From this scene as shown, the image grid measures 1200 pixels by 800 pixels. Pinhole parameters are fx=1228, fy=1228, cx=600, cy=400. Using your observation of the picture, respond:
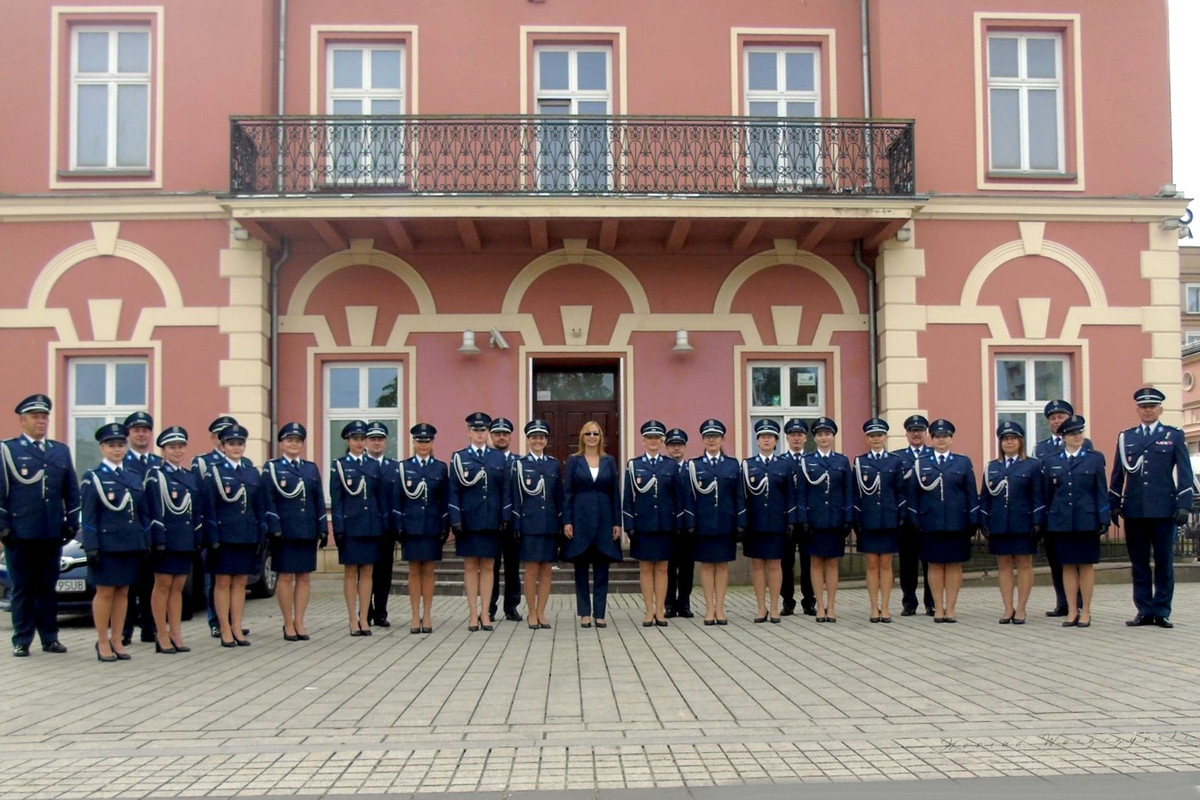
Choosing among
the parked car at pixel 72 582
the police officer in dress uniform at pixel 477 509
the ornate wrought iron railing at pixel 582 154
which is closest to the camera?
the police officer in dress uniform at pixel 477 509

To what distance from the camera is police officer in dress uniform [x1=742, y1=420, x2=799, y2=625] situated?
11.7 m

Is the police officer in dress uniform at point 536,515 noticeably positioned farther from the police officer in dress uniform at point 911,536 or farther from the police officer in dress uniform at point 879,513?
the police officer in dress uniform at point 911,536

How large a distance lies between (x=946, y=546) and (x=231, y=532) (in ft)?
21.4

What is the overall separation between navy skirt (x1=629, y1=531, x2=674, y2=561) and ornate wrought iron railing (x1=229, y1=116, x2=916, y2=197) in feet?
21.2

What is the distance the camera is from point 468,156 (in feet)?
54.6

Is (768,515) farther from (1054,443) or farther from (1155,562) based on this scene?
(1155,562)

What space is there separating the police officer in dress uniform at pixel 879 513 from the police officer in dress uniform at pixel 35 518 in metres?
7.09

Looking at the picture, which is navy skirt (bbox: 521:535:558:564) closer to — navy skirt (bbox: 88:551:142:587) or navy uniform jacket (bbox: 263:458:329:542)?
navy uniform jacket (bbox: 263:458:329:542)

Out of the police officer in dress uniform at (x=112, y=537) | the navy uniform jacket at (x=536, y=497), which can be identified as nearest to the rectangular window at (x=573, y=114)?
the navy uniform jacket at (x=536, y=497)

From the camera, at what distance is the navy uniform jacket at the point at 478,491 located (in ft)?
37.1

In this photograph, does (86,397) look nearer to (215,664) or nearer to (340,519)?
(340,519)

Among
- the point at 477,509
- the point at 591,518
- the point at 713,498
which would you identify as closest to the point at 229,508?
the point at 477,509

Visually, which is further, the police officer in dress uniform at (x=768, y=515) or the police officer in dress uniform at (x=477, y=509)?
the police officer in dress uniform at (x=768, y=515)

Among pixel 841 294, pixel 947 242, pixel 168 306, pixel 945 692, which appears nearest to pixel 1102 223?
pixel 947 242
